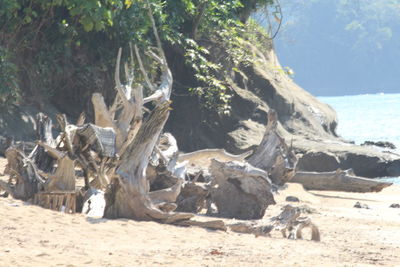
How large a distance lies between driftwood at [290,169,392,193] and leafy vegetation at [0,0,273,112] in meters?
2.99

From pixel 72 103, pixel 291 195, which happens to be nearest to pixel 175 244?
pixel 291 195

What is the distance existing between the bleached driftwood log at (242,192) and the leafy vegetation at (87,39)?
14.9 feet

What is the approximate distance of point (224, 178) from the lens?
1028cm

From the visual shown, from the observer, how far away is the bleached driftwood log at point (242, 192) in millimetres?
10133

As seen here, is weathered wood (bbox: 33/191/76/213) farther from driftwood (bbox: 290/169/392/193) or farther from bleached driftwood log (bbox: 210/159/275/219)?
driftwood (bbox: 290/169/392/193)

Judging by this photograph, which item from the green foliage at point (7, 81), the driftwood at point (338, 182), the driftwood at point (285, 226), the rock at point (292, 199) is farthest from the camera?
the driftwood at point (338, 182)

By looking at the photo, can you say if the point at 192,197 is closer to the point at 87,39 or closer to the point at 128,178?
the point at 128,178

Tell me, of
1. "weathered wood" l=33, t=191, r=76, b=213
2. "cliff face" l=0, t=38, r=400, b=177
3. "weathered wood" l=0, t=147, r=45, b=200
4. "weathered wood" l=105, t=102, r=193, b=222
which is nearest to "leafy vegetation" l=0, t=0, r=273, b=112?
"cliff face" l=0, t=38, r=400, b=177

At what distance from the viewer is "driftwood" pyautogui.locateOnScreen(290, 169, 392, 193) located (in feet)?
51.0

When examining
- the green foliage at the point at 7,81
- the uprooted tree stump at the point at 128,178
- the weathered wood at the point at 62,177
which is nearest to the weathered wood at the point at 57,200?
the uprooted tree stump at the point at 128,178

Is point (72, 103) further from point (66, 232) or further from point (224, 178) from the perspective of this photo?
point (66, 232)

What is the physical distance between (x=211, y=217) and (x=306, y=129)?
1328cm

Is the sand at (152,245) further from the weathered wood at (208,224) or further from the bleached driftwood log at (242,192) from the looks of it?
the bleached driftwood log at (242,192)

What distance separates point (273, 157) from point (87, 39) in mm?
4612
